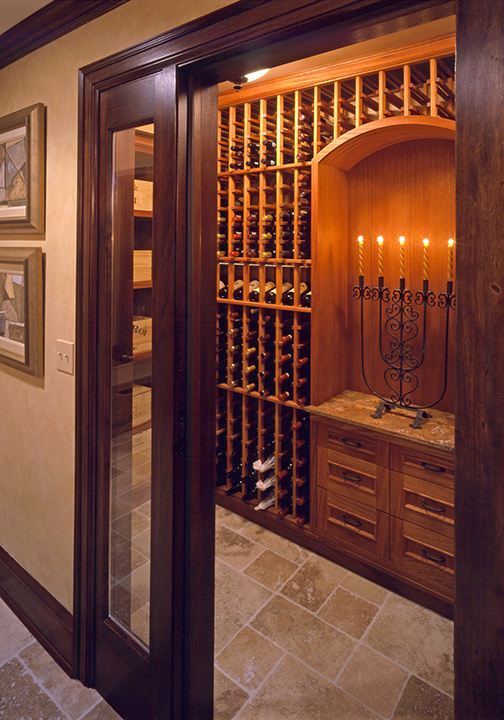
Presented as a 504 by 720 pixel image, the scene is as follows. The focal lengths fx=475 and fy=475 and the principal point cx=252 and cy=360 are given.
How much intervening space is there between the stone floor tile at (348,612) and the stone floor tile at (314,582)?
44 mm

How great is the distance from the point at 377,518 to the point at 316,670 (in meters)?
0.77

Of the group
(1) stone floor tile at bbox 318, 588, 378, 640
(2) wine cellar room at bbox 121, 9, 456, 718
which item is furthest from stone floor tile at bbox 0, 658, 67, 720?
(1) stone floor tile at bbox 318, 588, 378, 640

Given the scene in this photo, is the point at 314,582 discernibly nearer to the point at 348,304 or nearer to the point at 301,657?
the point at 301,657

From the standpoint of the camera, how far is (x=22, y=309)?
1979mm

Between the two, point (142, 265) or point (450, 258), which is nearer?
point (142, 265)

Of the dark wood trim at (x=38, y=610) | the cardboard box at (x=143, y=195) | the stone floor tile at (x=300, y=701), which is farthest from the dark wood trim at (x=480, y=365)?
the dark wood trim at (x=38, y=610)

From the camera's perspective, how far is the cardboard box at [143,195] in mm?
1475

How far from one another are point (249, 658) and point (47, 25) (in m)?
2.59

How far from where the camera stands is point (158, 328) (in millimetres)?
1438

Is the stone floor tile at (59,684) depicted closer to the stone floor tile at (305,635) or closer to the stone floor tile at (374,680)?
the stone floor tile at (305,635)

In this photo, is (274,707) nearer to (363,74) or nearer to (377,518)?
(377,518)

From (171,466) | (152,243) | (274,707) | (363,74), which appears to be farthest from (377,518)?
(363,74)

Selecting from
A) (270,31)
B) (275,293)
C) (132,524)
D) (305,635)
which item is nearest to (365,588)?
(305,635)

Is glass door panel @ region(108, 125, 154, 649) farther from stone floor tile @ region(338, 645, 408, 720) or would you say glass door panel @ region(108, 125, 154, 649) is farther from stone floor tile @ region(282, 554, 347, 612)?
stone floor tile @ region(282, 554, 347, 612)
